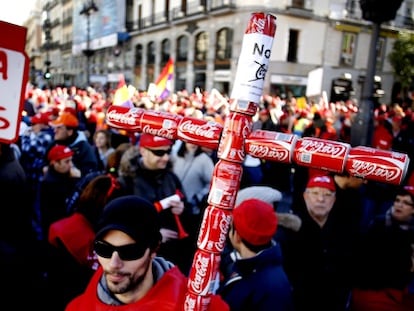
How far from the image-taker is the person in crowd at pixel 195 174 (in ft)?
11.4

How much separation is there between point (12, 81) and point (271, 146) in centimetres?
105

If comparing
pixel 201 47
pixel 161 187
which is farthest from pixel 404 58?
pixel 161 187

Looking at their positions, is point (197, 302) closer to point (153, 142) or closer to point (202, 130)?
point (202, 130)

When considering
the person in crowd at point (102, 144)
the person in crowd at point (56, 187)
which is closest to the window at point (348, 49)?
the person in crowd at point (102, 144)

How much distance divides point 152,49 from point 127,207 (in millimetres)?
25038

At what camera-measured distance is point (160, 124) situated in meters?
1.13

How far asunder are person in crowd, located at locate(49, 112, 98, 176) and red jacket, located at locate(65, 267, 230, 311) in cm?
292

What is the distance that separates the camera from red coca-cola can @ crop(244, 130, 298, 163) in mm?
1015

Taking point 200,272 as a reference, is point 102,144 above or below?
below

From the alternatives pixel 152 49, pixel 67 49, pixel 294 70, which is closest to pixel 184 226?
pixel 294 70

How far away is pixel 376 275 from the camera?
1.99 m

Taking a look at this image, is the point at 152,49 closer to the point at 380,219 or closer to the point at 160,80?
the point at 160,80

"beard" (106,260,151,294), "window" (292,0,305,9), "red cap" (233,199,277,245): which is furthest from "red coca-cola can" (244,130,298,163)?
"window" (292,0,305,9)

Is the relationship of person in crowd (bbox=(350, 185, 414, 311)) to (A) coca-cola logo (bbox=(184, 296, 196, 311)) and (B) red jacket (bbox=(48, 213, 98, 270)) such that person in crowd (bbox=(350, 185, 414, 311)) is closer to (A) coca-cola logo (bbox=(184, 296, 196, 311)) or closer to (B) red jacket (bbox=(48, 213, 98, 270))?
(A) coca-cola logo (bbox=(184, 296, 196, 311))
